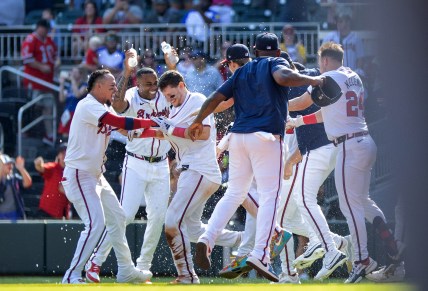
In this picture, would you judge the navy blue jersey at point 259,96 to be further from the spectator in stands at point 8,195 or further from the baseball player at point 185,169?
the spectator in stands at point 8,195

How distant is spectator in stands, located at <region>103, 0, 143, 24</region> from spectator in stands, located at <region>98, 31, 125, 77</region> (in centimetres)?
139

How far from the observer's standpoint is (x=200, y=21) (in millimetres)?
15898

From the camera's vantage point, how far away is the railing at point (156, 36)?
587 inches

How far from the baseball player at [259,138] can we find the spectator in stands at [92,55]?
873 cm

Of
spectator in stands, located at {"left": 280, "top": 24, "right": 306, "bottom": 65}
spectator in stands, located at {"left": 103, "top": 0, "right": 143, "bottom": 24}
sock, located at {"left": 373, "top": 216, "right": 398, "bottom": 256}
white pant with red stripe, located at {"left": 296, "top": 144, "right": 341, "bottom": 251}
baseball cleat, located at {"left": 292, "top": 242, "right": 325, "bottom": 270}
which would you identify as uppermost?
spectator in stands, located at {"left": 103, "top": 0, "right": 143, "bottom": 24}

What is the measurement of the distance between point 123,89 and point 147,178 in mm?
934

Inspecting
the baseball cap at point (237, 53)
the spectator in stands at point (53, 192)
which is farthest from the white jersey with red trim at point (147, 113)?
the spectator in stands at point (53, 192)

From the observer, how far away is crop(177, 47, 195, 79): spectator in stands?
12.6 metres

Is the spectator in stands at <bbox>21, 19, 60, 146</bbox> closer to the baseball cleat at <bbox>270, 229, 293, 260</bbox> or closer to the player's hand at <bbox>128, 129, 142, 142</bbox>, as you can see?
the player's hand at <bbox>128, 129, 142, 142</bbox>

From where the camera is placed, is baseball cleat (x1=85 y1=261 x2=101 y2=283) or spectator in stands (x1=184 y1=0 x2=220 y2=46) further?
spectator in stands (x1=184 y1=0 x2=220 y2=46)

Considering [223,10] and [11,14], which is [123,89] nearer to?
[223,10]

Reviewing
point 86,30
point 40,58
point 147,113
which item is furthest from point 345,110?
point 86,30

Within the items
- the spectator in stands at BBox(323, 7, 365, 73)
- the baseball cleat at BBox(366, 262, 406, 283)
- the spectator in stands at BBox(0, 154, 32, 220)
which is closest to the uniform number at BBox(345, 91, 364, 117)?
the baseball cleat at BBox(366, 262, 406, 283)

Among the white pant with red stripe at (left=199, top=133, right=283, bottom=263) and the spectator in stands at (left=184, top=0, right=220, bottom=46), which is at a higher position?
the spectator in stands at (left=184, top=0, right=220, bottom=46)
